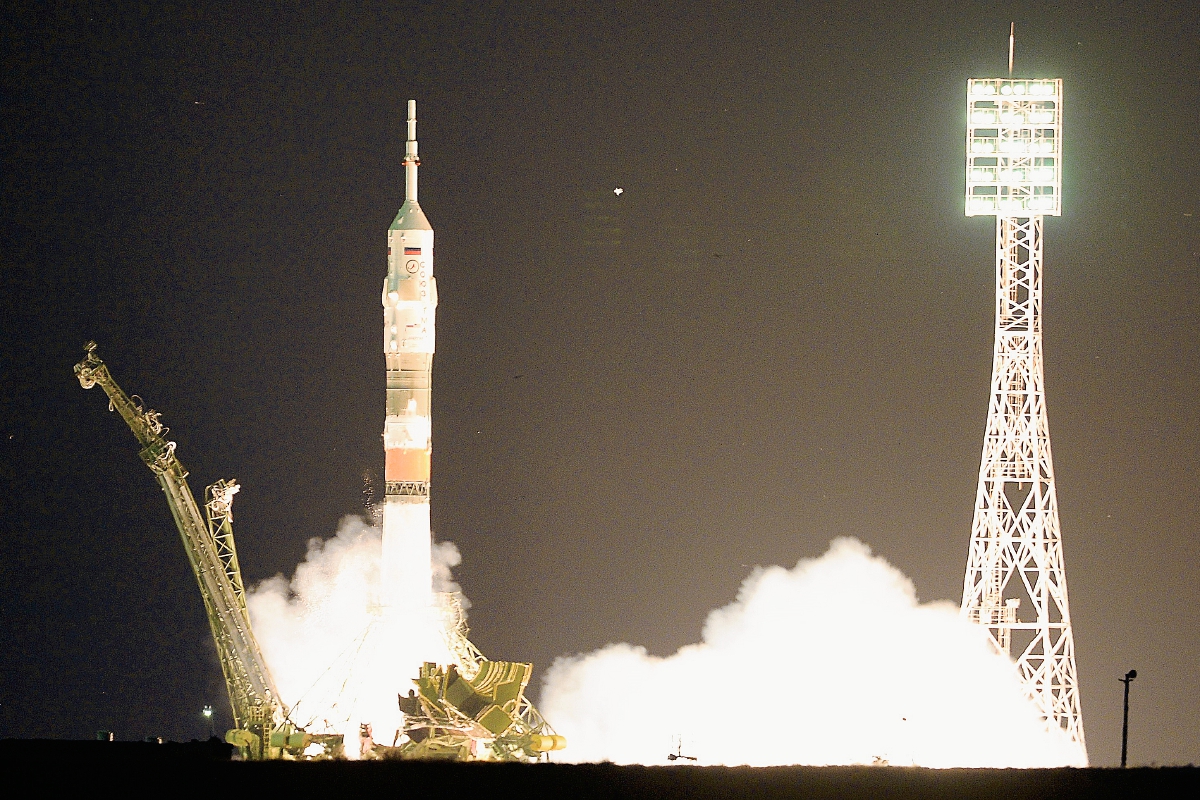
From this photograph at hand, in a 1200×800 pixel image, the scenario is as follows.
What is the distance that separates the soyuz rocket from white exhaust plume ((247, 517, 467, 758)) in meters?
0.47

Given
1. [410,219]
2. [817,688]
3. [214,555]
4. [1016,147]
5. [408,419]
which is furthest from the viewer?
[817,688]

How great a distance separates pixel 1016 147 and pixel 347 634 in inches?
517

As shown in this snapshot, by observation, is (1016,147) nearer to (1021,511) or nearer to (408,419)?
(1021,511)

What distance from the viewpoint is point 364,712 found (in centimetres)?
3681

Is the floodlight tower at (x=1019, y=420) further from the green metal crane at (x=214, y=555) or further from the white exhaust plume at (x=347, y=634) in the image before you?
the green metal crane at (x=214, y=555)

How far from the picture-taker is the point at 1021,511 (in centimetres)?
3728

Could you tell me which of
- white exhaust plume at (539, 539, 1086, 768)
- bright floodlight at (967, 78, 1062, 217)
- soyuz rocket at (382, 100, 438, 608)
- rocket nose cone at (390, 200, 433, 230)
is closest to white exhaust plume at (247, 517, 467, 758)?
soyuz rocket at (382, 100, 438, 608)

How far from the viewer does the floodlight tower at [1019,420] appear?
123 ft

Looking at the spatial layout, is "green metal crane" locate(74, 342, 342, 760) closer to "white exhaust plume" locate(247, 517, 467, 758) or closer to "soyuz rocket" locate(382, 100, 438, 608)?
"white exhaust plume" locate(247, 517, 467, 758)

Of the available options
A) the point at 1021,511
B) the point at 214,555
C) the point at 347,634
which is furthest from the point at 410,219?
the point at 1021,511

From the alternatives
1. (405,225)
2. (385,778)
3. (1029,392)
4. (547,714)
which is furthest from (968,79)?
(385,778)

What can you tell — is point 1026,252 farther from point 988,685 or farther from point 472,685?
point 472,685

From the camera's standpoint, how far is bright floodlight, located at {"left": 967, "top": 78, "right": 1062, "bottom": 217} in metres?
37.8

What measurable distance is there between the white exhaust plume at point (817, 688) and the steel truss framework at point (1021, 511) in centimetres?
47
